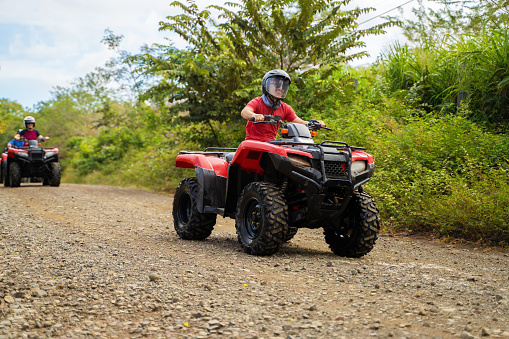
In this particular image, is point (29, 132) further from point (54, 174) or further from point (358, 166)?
point (358, 166)

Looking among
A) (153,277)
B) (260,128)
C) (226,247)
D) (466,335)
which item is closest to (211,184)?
(226,247)

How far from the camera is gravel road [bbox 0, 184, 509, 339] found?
3305 millimetres

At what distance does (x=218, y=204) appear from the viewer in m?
6.72

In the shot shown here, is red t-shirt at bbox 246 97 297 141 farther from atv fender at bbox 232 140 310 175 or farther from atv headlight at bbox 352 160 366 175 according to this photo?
atv headlight at bbox 352 160 366 175

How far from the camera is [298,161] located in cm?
546

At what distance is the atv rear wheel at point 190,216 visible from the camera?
6973mm

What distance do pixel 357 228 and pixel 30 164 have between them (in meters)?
13.5

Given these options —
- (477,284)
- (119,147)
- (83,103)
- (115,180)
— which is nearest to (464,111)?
(477,284)

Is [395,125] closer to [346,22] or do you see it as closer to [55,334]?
[346,22]

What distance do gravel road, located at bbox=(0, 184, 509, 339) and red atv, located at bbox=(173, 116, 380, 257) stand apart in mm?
282

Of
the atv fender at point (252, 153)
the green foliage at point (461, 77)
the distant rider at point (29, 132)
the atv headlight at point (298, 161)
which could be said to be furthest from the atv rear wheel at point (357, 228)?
the distant rider at point (29, 132)

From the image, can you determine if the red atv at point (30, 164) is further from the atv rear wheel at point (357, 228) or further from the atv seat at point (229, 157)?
the atv rear wheel at point (357, 228)

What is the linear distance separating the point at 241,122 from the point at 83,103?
37.4 m

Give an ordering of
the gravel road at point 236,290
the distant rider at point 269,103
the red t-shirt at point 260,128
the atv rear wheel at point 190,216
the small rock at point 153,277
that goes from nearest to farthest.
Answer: the gravel road at point 236,290, the small rock at point 153,277, the distant rider at point 269,103, the red t-shirt at point 260,128, the atv rear wheel at point 190,216
